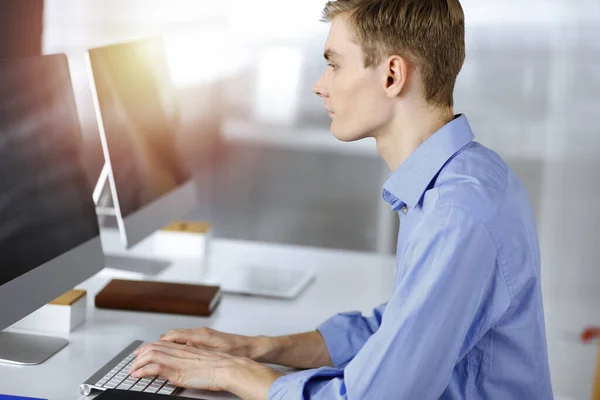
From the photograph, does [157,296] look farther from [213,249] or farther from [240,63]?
[240,63]

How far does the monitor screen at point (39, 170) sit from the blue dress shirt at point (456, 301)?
0.49 m

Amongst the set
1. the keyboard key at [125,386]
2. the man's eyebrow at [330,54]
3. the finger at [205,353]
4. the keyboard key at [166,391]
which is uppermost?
the man's eyebrow at [330,54]

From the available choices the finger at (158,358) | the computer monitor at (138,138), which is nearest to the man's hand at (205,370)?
the finger at (158,358)

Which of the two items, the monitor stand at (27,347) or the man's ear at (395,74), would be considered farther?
the monitor stand at (27,347)

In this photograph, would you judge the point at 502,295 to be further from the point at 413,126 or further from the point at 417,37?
the point at 417,37

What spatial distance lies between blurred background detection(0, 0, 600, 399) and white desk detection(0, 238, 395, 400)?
1.86m

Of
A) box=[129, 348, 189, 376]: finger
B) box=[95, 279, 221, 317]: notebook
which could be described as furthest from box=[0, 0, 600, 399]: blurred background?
box=[129, 348, 189, 376]: finger

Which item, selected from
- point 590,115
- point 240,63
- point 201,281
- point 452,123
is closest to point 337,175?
point 240,63

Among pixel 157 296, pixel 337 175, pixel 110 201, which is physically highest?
pixel 110 201

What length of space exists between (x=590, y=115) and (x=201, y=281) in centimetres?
259

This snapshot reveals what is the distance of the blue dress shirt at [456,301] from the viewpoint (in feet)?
3.68

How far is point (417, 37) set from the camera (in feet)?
4.43

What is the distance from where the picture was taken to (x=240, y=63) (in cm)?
461

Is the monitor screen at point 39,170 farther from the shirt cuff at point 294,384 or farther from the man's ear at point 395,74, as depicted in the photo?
the man's ear at point 395,74
